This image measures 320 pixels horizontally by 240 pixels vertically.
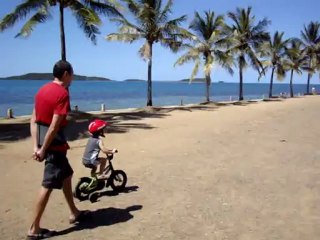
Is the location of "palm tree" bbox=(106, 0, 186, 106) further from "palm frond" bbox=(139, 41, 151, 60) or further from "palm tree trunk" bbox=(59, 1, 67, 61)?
"palm tree trunk" bbox=(59, 1, 67, 61)

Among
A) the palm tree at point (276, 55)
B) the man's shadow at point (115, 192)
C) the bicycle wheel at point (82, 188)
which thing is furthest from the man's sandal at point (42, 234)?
the palm tree at point (276, 55)

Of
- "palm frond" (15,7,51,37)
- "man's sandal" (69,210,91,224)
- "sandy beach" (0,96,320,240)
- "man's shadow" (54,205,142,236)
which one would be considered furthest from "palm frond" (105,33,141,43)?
"man's sandal" (69,210,91,224)

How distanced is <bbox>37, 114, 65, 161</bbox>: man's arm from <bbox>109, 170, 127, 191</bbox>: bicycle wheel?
2101mm

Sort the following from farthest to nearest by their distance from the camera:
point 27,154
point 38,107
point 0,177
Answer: point 27,154, point 0,177, point 38,107

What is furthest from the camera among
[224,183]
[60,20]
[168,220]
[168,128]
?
[60,20]

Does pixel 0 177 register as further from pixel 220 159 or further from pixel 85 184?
pixel 220 159

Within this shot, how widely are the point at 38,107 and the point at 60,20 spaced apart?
17.4 meters

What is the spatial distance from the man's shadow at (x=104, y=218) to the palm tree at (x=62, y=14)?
49.8 ft

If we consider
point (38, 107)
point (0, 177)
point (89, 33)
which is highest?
point (89, 33)

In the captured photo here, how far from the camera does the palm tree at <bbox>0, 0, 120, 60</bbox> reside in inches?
802

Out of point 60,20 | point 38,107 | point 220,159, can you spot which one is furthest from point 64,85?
point 60,20

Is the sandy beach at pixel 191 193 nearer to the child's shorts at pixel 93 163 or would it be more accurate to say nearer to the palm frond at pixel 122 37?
the child's shorts at pixel 93 163

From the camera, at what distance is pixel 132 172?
8062 mm

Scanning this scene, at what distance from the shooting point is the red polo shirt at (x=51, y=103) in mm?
4445
